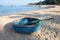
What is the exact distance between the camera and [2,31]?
909 centimetres

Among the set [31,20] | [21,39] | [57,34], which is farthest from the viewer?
[31,20]

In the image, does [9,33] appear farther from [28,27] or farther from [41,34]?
[41,34]

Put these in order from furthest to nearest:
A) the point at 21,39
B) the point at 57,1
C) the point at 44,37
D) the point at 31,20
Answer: the point at 57,1
the point at 31,20
the point at 44,37
the point at 21,39

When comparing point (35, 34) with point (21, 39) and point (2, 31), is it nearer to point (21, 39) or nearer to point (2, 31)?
point (21, 39)

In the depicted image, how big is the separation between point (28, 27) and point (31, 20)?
6.73 ft

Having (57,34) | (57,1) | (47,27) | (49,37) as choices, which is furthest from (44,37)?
(57,1)

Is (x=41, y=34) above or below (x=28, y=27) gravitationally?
below

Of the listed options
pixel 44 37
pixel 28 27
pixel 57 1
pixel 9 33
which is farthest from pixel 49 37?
pixel 57 1

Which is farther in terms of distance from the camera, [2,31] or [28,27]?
[2,31]

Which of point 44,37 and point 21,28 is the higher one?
point 21,28

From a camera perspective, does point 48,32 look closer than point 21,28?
No

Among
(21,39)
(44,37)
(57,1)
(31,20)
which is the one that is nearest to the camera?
(21,39)

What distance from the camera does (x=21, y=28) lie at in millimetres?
8375

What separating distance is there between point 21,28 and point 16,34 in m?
0.52
